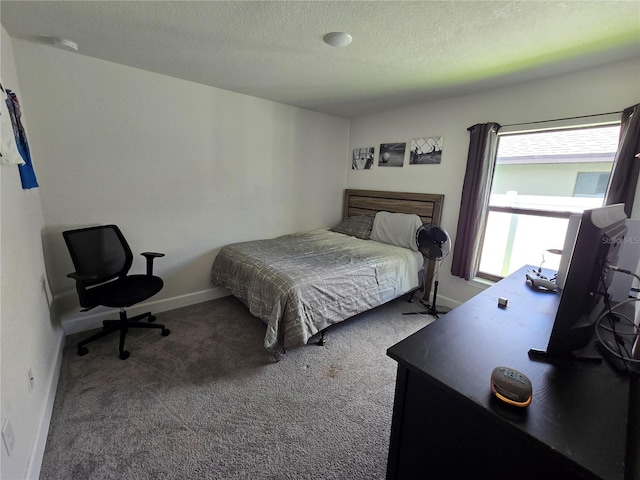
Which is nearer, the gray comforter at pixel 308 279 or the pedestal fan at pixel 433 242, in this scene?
the gray comforter at pixel 308 279

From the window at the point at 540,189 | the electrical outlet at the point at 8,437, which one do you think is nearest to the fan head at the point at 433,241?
the window at the point at 540,189

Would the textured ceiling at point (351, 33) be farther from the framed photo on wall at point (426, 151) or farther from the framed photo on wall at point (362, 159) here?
the framed photo on wall at point (362, 159)

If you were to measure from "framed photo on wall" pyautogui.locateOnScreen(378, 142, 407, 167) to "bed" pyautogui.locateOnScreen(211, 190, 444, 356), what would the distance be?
0.40 metres

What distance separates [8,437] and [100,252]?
1.59 meters

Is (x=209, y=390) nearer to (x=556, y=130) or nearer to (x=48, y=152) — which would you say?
(x=48, y=152)

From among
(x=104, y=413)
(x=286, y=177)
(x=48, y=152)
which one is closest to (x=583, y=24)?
(x=286, y=177)

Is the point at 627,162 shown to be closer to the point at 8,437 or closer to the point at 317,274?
the point at 317,274

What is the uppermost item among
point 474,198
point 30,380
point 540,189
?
point 540,189

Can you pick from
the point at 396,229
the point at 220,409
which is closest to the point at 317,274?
the point at 220,409

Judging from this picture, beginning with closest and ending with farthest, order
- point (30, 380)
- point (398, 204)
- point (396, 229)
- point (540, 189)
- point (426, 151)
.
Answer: point (30, 380), point (540, 189), point (426, 151), point (396, 229), point (398, 204)

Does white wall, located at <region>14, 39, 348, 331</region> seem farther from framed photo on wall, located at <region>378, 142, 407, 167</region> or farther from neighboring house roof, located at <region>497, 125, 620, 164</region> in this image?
neighboring house roof, located at <region>497, 125, 620, 164</region>

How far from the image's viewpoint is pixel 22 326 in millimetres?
1403

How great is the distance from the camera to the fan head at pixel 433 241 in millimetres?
→ 2775

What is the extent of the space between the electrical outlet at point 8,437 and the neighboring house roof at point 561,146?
12.6ft
